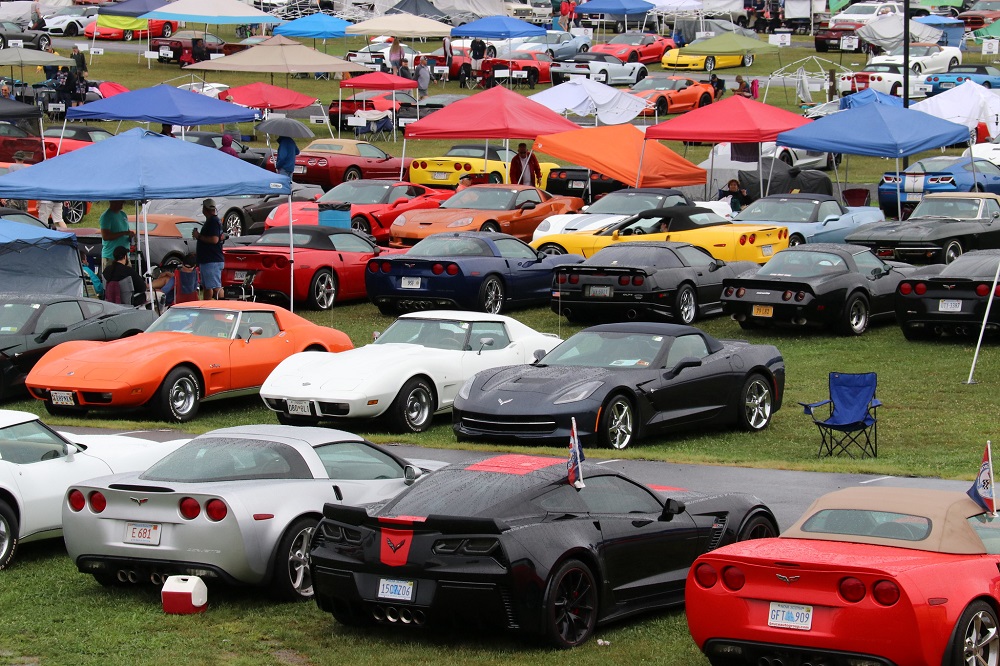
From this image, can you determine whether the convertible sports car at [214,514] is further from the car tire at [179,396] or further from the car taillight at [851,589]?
the car tire at [179,396]

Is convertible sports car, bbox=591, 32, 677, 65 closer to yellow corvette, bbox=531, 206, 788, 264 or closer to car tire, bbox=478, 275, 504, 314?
yellow corvette, bbox=531, 206, 788, 264

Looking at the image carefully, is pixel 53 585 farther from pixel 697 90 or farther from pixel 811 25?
pixel 811 25

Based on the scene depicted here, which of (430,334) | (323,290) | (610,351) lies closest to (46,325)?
(430,334)

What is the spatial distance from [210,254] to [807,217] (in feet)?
34.3

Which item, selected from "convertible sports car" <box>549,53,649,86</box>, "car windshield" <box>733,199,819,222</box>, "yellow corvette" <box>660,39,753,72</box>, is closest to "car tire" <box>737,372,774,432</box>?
"car windshield" <box>733,199,819,222</box>

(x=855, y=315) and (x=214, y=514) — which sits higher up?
(x=214, y=514)

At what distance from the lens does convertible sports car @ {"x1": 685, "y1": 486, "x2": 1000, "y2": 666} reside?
7.31 meters

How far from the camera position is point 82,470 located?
11.3m

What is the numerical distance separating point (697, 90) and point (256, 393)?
33.9 meters

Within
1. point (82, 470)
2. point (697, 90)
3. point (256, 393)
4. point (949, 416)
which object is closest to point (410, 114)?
point (697, 90)

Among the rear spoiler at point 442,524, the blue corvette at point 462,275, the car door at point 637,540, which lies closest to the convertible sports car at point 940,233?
the blue corvette at point 462,275

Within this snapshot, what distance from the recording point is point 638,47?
62.1 m

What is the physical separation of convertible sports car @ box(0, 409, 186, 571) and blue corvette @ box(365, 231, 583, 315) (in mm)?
10050

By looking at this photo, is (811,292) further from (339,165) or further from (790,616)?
(339,165)
